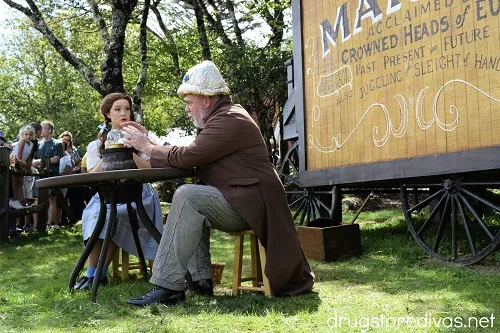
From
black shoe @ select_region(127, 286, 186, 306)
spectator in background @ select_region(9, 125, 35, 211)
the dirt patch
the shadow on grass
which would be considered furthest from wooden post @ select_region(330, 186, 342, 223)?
the dirt patch

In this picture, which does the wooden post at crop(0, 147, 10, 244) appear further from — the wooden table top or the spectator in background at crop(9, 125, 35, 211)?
the wooden table top

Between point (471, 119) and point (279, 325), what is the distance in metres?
3.18

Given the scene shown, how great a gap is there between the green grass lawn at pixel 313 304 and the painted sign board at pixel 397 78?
1.21 m

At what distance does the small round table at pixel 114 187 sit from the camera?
4.20 m

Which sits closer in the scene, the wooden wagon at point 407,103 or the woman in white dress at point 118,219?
the woman in white dress at point 118,219

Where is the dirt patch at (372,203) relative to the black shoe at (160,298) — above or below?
above

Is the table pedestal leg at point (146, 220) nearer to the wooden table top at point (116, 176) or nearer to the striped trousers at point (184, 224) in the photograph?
the wooden table top at point (116, 176)

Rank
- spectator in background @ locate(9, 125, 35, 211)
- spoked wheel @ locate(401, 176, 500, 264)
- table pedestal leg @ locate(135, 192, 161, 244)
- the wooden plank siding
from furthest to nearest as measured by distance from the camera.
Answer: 1. spectator in background @ locate(9, 125, 35, 211)
2. spoked wheel @ locate(401, 176, 500, 264)
3. the wooden plank siding
4. table pedestal leg @ locate(135, 192, 161, 244)

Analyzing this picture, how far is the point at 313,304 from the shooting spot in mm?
4152

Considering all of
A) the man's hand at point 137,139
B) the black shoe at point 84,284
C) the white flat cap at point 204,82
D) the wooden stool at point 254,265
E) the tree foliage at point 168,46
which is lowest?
the black shoe at point 84,284

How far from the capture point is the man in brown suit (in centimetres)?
411

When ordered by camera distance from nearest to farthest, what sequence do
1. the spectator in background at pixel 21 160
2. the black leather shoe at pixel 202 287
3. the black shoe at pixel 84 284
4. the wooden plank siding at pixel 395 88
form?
the black leather shoe at pixel 202 287
the black shoe at pixel 84 284
the wooden plank siding at pixel 395 88
the spectator in background at pixel 21 160

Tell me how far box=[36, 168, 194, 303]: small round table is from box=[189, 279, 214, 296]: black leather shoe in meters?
0.40

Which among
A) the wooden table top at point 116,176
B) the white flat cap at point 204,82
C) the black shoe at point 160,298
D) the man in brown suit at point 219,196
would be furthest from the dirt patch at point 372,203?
the black shoe at point 160,298
